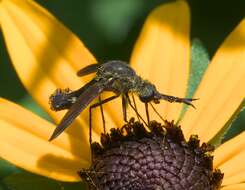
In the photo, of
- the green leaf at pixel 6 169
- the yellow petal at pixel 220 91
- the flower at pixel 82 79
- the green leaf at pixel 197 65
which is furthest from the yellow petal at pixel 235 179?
the green leaf at pixel 6 169

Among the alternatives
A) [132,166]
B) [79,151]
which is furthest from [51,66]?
[132,166]

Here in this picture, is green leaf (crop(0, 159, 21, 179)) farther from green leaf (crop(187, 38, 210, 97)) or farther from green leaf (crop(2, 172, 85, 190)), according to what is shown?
green leaf (crop(187, 38, 210, 97))

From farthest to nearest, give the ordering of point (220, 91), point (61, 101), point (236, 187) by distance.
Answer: point (220, 91) → point (61, 101) → point (236, 187)

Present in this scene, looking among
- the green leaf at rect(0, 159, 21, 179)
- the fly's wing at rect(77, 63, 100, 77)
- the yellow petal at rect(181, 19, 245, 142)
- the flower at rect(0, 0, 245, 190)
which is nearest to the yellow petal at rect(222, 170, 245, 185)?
the flower at rect(0, 0, 245, 190)

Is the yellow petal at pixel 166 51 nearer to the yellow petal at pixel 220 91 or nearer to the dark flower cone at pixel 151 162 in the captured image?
the yellow petal at pixel 220 91

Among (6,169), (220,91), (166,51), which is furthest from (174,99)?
(6,169)

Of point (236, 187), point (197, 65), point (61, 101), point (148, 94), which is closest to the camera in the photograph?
point (236, 187)

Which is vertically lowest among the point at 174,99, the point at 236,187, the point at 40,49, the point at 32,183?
the point at 236,187

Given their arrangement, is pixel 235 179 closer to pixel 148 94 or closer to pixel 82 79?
pixel 148 94
